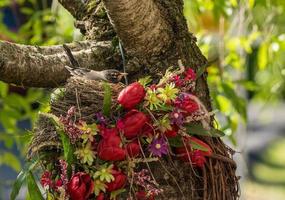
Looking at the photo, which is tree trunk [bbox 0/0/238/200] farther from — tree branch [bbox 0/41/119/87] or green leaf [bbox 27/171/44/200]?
green leaf [bbox 27/171/44/200]

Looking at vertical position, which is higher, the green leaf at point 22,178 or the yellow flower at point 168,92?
the yellow flower at point 168,92

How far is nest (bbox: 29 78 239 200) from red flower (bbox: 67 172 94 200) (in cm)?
8

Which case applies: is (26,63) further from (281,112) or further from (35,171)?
(281,112)

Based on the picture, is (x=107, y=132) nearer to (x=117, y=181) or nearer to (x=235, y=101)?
(x=117, y=181)

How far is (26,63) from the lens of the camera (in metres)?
1.46

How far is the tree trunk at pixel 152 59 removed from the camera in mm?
1458

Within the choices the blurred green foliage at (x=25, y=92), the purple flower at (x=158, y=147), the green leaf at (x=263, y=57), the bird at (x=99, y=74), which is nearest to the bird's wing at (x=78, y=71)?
the bird at (x=99, y=74)

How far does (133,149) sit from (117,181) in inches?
2.7

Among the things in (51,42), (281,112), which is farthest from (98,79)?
(281,112)

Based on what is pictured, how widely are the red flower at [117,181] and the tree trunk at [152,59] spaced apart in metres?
0.09

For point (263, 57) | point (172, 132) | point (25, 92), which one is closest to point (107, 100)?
point (172, 132)

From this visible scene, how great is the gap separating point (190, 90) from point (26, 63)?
1.12 feet

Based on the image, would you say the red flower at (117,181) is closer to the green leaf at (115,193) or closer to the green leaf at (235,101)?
the green leaf at (115,193)

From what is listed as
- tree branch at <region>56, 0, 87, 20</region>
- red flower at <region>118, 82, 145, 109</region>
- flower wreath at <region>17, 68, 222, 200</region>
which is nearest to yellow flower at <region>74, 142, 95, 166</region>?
flower wreath at <region>17, 68, 222, 200</region>
